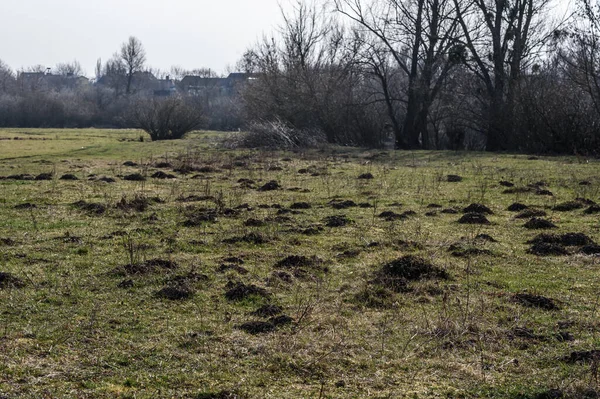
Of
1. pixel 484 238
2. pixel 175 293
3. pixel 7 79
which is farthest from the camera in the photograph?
pixel 7 79

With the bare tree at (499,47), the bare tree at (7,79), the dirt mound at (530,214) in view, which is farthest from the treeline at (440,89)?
the bare tree at (7,79)

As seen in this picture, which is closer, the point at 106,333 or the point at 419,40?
the point at 106,333

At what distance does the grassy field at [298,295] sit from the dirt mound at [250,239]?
0.03m

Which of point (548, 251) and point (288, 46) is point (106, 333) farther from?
point (288, 46)

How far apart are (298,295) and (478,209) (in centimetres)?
647

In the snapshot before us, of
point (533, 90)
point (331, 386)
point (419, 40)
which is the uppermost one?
point (419, 40)

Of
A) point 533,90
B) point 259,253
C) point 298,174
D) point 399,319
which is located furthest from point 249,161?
point 399,319

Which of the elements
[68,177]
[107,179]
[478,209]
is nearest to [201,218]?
[478,209]

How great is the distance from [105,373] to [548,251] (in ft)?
→ 20.4

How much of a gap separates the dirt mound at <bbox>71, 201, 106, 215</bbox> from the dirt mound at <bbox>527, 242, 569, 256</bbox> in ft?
22.7

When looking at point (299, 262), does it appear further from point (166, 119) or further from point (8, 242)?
point (166, 119)

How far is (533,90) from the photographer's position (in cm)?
2984

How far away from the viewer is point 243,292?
23.7 ft

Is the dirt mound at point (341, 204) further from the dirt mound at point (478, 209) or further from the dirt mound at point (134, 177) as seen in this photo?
the dirt mound at point (134, 177)
